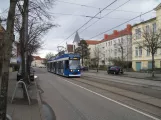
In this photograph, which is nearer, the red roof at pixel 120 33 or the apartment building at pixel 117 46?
the apartment building at pixel 117 46

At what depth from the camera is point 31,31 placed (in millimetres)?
21547

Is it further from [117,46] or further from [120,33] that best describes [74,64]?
[120,33]

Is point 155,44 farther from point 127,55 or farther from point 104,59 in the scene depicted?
point 104,59

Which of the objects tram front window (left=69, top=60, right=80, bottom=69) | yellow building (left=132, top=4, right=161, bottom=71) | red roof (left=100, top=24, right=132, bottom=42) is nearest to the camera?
tram front window (left=69, top=60, right=80, bottom=69)

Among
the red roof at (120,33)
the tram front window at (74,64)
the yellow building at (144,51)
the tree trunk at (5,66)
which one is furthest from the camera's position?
the red roof at (120,33)

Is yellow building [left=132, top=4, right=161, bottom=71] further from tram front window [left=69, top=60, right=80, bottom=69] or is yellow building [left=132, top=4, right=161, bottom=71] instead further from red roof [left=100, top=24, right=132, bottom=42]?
tram front window [left=69, top=60, right=80, bottom=69]

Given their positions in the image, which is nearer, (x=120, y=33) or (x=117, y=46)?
(x=117, y=46)

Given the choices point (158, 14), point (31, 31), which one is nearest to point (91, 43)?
point (158, 14)

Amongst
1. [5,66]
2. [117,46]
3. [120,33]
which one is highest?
[120,33]

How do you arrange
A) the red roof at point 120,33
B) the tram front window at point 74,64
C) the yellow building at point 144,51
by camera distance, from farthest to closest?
the red roof at point 120,33 → the yellow building at point 144,51 → the tram front window at point 74,64

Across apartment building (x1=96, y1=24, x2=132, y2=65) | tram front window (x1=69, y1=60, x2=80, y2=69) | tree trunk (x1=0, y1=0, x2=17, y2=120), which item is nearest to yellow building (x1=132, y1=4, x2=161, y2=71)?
apartment building (x1=96, y1=24, x2=132, y2=65)

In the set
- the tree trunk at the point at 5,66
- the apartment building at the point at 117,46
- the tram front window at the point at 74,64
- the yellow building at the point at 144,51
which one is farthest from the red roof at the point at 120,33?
the tree trunk at the point at 5,66

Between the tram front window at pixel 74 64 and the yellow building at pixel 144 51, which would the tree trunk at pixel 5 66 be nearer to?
the tram front window at pixel 74 64

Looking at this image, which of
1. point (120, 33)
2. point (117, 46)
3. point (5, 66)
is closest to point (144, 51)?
point (117, 46)
